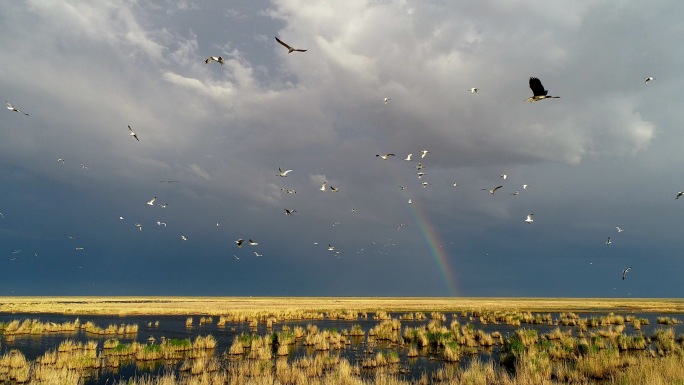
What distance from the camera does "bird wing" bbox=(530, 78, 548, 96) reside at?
13.1m

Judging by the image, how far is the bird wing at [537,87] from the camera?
1306 centimetres

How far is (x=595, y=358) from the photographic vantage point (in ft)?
61.3

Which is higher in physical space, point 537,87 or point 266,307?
point 537,87

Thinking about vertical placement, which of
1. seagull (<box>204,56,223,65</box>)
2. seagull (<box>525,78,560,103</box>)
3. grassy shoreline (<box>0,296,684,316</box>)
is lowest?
grassy shoreline (<box>0,296,684,316</box>)

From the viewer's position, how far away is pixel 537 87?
43.3 feet

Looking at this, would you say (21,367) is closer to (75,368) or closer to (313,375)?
(75,368)

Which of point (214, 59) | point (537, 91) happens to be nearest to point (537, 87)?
point (537, 91)

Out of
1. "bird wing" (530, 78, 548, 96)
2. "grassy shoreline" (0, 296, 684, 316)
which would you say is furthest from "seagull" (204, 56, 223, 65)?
"grassy shoreline" (0, 296, 684, 316)

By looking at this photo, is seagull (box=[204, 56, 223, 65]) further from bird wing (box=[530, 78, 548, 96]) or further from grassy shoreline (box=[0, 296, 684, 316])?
grassy shoreline (box=[0, 296, 684, 316])

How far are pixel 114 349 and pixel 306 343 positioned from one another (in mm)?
11934

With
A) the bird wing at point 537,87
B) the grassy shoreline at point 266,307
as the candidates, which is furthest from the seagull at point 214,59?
the grassy shoreline at point 266,307

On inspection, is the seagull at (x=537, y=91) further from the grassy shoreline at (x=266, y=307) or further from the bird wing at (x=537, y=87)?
the grassy shoreline at (x=266, y=307)

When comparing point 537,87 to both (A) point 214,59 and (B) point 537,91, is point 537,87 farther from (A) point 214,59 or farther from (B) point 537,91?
(A) point 214,59

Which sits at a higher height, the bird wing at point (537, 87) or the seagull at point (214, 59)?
the seagull at point (214, 59)
